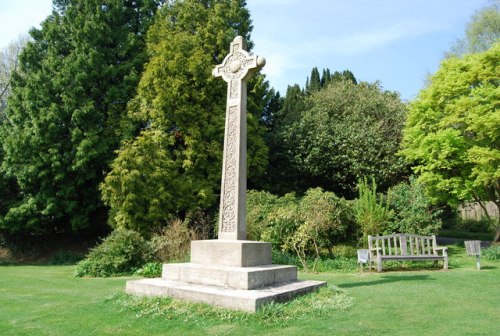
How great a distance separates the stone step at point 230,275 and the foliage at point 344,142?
14.4m

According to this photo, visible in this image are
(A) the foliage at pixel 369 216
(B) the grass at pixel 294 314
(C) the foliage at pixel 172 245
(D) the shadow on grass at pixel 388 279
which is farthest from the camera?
(A) the foliage at pixel 369 216

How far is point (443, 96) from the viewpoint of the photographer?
1750 cm

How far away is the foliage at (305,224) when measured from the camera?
44.9ft

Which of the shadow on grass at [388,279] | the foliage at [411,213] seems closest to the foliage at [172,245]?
the shadow on grass at [388,279]

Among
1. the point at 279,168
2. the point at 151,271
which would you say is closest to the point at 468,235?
the point at 279,168

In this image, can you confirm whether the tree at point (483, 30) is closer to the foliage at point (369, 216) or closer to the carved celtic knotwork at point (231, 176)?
the foliage at point (369, 216)

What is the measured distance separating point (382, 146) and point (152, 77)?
39.3 ft

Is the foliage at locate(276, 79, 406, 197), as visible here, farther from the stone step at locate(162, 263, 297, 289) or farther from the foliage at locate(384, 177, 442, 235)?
the stone step at locate(162, 263, 297, 289)

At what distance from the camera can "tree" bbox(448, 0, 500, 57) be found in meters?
27.1

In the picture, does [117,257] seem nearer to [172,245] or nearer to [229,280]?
[172,245]

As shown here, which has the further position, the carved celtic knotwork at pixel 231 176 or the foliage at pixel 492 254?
the foliage at pixel 492 254

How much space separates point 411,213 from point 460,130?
4322mm

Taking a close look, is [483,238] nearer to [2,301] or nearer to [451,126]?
[451,126]

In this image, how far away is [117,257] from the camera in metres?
12.8
